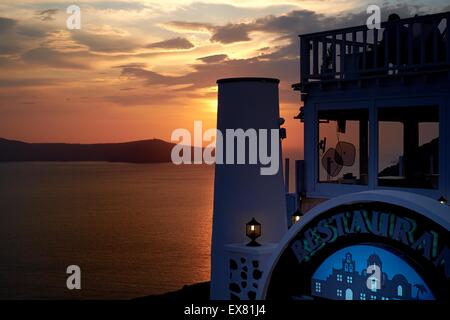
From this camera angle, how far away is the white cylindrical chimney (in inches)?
586

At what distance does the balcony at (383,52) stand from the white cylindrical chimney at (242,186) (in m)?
1.53

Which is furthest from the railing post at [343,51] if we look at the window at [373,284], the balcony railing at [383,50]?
the window at [373,284]

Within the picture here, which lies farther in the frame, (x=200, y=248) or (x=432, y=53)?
(x=200, y=248)

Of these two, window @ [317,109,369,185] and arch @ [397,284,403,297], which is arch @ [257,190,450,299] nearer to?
arch @ [397,284,403,297]

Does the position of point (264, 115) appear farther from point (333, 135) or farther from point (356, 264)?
point (356, 264)

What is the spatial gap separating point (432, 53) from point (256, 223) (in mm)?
5615

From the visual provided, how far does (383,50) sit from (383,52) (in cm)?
5

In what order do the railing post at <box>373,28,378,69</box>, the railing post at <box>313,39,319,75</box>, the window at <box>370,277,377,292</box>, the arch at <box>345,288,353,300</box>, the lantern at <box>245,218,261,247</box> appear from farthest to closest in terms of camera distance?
the railing post at <box>313,39,319,75</box>
the railing post at <box>373,28,378,69</box>
the lantern at <box>245,218,261,247</box>
the arch at <box>345,288,353,300</box>
the window at <box>370,277,377,292</box>

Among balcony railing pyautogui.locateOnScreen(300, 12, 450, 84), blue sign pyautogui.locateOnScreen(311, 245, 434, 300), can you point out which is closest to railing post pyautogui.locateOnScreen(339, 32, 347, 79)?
balcony railing pyautogui.locateOnScreen(300, 12, 450, 84)

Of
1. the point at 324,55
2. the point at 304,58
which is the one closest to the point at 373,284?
the point at 324,55

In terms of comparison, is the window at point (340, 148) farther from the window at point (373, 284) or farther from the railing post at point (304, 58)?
the window at point (373, 284)

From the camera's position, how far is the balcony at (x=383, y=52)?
46.1 feet

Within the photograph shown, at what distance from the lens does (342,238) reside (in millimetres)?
7621
